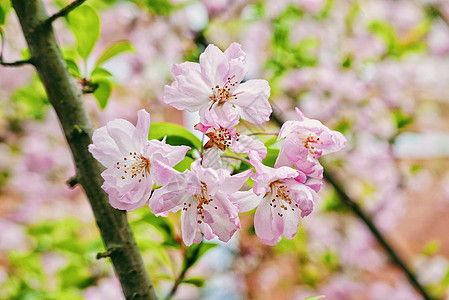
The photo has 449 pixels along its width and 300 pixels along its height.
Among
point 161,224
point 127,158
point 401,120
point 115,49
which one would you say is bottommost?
point 401,120

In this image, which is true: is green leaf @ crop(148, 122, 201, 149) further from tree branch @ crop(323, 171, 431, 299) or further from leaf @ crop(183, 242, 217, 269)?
tree branch @ crop(323, 171, 431, 299)

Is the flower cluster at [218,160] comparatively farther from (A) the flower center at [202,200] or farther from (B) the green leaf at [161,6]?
(B) the green leaf at [161,6]

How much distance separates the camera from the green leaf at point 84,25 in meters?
0.75

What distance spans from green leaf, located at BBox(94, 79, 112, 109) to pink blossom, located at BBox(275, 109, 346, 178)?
1.25ft

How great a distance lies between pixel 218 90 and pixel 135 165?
0.14m

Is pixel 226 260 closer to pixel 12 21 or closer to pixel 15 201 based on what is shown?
pixel 12 21

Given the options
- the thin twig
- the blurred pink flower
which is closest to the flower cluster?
the thin twig

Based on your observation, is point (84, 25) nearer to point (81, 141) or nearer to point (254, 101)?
point (81, 141)

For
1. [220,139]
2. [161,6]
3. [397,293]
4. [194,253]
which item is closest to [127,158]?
[220,139]

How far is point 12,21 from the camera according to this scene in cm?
229

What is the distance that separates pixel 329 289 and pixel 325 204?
0.92 metres

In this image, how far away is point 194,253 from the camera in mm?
769

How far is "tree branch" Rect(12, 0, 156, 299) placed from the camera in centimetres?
59

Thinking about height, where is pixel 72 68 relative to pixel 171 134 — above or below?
above
